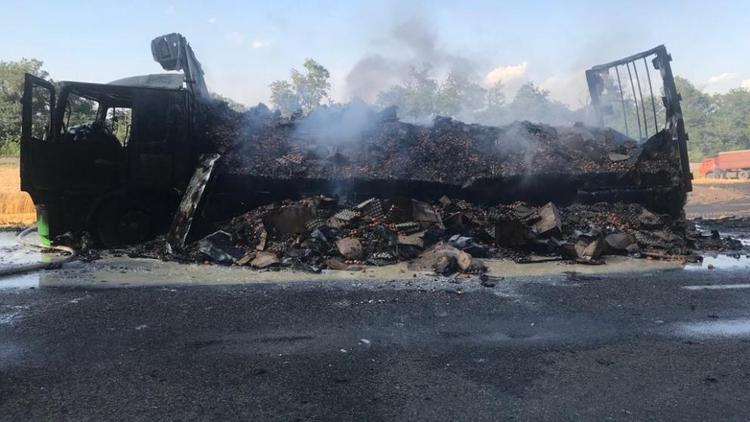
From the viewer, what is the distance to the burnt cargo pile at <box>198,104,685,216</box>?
27.6 feet

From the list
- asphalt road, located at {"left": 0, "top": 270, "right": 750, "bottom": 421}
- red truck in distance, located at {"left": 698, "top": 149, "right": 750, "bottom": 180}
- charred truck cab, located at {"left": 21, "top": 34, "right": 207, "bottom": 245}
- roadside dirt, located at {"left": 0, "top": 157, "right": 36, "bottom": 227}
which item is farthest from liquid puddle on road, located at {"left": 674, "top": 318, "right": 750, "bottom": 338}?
red truck in distance, located at {"left": 698, "top": 149, "right": 750, "bottom": 180}

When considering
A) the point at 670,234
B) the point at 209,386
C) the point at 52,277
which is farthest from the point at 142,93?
the point at 670,234

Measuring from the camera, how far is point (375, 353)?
361 centimetres

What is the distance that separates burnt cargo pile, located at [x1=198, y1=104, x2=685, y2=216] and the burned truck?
0.06ft

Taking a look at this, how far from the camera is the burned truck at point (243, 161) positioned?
7.93 m

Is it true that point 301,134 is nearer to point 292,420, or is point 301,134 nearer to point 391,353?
point 391,353

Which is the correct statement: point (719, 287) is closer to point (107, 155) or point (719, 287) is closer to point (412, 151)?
point (412, 151)

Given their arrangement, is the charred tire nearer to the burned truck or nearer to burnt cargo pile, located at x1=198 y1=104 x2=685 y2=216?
the burned truck

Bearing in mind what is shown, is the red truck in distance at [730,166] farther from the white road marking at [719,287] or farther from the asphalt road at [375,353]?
the asphalt road at [375,353]

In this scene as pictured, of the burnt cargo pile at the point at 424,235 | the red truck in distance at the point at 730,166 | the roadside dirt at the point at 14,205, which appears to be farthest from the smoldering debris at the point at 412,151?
the red truck in distance at the point at 730,166

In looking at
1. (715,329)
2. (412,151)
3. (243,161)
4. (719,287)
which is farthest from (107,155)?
(719,287)

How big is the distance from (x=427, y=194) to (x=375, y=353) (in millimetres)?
5164

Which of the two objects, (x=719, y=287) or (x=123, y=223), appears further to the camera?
(x=123, y=223)

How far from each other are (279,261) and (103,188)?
11.2ft
